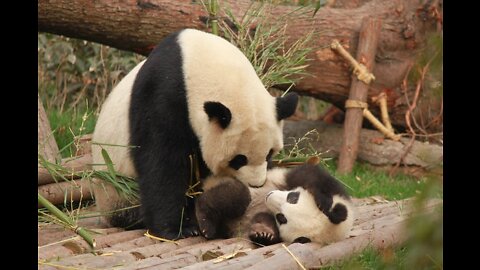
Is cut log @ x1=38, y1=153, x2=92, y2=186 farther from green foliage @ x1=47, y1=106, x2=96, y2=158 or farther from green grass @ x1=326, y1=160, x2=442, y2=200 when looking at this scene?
green grass @ x1=326, y1=160, x2=442, y2=200

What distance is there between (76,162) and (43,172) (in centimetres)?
38

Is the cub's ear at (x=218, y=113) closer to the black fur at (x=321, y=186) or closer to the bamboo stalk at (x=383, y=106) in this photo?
the black fur at (x=321, y=186)

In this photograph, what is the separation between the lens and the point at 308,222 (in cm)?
369

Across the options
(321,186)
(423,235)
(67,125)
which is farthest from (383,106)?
(423,235)

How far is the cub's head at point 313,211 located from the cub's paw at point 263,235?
4 centimetres

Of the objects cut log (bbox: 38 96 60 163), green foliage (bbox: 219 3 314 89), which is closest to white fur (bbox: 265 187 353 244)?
green foliage (bbox: 219 3 314 89)

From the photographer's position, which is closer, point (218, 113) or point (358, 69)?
point (218, 113)

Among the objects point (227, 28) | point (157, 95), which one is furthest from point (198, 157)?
point (227, 28)

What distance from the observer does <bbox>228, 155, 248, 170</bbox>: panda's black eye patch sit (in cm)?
385

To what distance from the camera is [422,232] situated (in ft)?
2.92

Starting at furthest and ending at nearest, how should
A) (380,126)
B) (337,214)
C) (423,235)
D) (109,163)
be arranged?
(380,126) → (109,163) → (337,214) → (423,235)

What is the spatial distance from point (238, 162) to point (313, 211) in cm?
49

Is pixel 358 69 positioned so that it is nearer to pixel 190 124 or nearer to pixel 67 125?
pixel 67 125

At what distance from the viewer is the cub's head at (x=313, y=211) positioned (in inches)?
145
